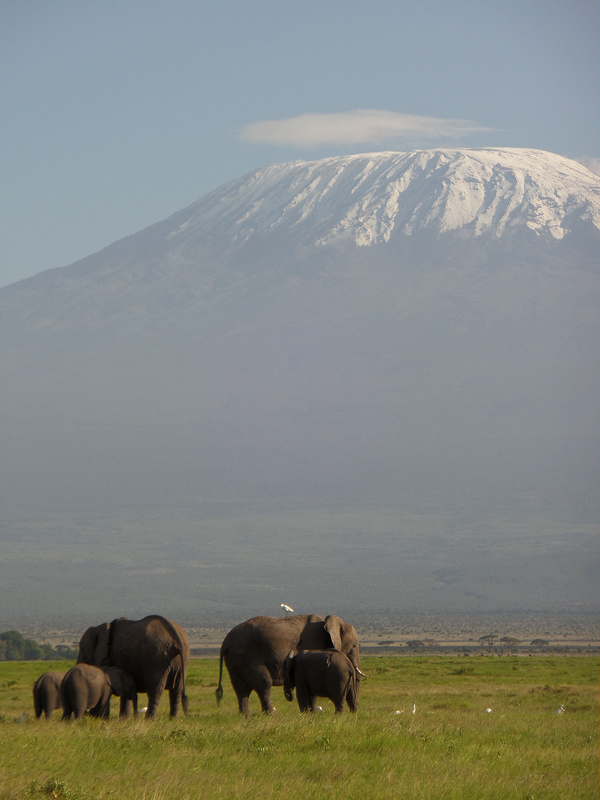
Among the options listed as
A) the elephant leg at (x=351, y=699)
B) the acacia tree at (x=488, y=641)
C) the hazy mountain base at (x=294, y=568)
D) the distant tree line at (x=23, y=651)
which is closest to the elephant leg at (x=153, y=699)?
the elephant leg at (x=351, y=699)

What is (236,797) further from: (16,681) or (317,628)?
(16,681)

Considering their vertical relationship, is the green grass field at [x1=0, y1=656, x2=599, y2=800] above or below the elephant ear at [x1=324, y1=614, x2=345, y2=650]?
below

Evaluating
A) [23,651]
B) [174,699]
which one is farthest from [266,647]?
[23,651]

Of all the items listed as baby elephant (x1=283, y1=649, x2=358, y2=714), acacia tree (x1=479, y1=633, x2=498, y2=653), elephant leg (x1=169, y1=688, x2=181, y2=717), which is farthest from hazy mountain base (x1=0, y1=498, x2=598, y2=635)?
baby elephant (x1=283, y1=649, x2=358, y2=714)

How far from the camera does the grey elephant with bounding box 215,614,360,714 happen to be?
65.8ft

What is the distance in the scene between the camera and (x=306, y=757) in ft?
45.8

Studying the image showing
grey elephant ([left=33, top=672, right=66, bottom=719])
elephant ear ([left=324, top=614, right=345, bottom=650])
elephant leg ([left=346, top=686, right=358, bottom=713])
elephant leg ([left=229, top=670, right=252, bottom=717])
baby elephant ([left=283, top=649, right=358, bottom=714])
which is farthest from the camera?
elephant leg ([left=229, top=670, right=252, bottom=717])

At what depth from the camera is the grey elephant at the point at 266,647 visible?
20.1 meters

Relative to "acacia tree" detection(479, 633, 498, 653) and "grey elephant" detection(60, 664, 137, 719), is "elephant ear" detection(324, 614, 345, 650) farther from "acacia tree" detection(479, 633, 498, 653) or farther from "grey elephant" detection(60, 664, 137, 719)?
"acacia tree" detection(479, 633, 498, 653)

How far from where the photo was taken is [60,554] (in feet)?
584

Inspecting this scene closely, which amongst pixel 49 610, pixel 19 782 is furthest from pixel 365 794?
pixel 49 610

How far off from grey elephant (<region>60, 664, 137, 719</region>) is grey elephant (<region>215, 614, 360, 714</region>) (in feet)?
7.90

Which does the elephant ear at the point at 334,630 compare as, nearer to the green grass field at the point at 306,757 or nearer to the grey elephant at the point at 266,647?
the grey elephant at the point at 266,647

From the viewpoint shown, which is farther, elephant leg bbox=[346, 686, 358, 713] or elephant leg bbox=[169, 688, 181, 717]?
elephant leg bbox=[169, 688, 181, 717]
